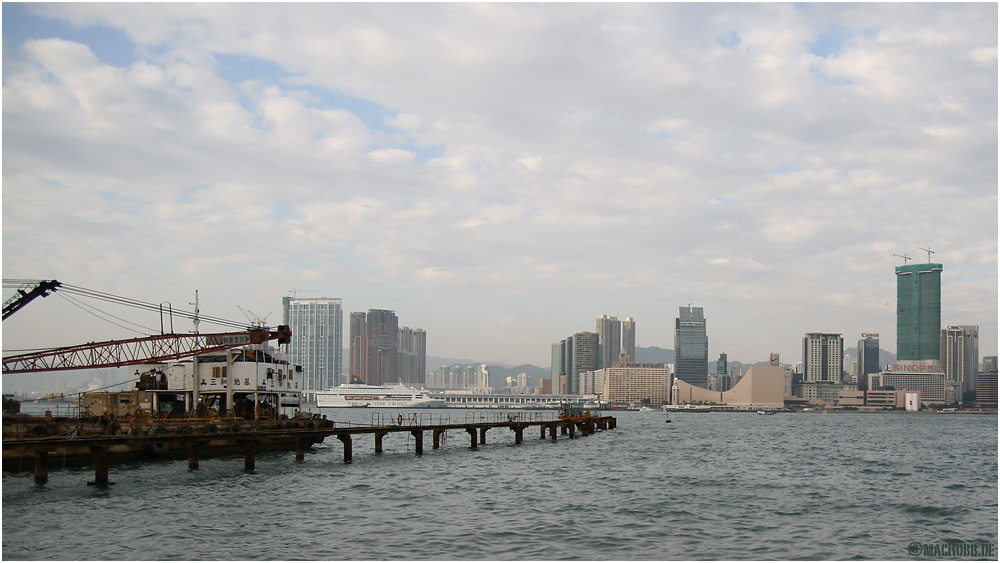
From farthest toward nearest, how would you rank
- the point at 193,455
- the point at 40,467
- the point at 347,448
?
the point at 347,448
the point at 193,455
the point at 40,467

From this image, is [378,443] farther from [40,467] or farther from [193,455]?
[40,467]

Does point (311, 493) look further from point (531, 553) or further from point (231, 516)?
point (531, 553)

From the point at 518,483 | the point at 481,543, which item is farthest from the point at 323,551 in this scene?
the point at 518,483

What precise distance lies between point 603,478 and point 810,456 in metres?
31.7

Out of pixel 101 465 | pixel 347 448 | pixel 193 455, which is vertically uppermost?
pixel 101 465

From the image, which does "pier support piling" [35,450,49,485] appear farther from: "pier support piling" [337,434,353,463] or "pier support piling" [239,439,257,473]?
"pier support piling" [337,434,353,463]

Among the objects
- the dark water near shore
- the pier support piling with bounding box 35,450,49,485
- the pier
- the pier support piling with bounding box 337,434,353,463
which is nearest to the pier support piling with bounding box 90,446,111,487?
the pier

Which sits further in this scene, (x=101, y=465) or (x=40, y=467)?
(x=101, y=465)

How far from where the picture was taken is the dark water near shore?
95.3 feet

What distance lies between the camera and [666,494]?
44.2m

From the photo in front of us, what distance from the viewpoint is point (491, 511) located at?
123 ft

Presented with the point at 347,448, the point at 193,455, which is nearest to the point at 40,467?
the point at 193,455

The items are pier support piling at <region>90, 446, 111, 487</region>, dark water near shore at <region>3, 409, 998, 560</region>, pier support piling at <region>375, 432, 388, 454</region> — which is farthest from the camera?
pier support piling at <region>375, 432, 388, 454</region>

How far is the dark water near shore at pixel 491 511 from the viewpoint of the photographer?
2905 cm
